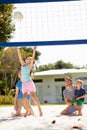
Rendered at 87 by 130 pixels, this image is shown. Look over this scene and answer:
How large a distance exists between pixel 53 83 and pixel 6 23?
1402cm

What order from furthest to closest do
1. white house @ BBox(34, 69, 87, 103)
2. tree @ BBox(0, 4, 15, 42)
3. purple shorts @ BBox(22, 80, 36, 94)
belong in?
white house @ BBox(34, 69, 87, 103) < tree @ BBox(0, 4, 15, 42) < purple shorts @ BBox(22, 80, 36, 94)

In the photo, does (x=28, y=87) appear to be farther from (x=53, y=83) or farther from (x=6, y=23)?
(x=53, y=83)

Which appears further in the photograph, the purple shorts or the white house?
the white house

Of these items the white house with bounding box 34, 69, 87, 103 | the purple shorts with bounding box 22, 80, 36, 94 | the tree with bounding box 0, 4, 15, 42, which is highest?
the tree with bounding box 0, 4, 15, 42

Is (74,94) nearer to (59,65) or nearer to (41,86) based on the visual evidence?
(41,86)

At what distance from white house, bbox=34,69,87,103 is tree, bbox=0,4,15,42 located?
12.8 metres

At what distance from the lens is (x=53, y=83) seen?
26609 mm

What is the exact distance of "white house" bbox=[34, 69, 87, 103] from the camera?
1014 inches

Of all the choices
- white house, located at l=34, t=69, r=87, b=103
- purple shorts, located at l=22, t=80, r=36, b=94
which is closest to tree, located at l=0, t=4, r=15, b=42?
purple shorts, located at l=22, t=80, r=36, b=94

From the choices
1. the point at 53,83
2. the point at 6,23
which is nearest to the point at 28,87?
the point at 6,23

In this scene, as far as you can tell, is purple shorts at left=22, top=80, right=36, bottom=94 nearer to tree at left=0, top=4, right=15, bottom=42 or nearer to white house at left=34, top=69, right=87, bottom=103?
tree at left=0, top=4, right=15, bottom=42

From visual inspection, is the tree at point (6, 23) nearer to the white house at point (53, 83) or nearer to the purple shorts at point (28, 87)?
the purple shorts at point (28, 87)

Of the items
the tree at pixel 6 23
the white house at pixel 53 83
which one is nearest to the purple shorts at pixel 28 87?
the tree at pixel 6 23

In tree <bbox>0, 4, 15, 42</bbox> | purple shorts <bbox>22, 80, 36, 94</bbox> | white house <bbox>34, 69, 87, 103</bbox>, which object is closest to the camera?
purple shorts <bbox>22, 80, 36, 94</bbox>
